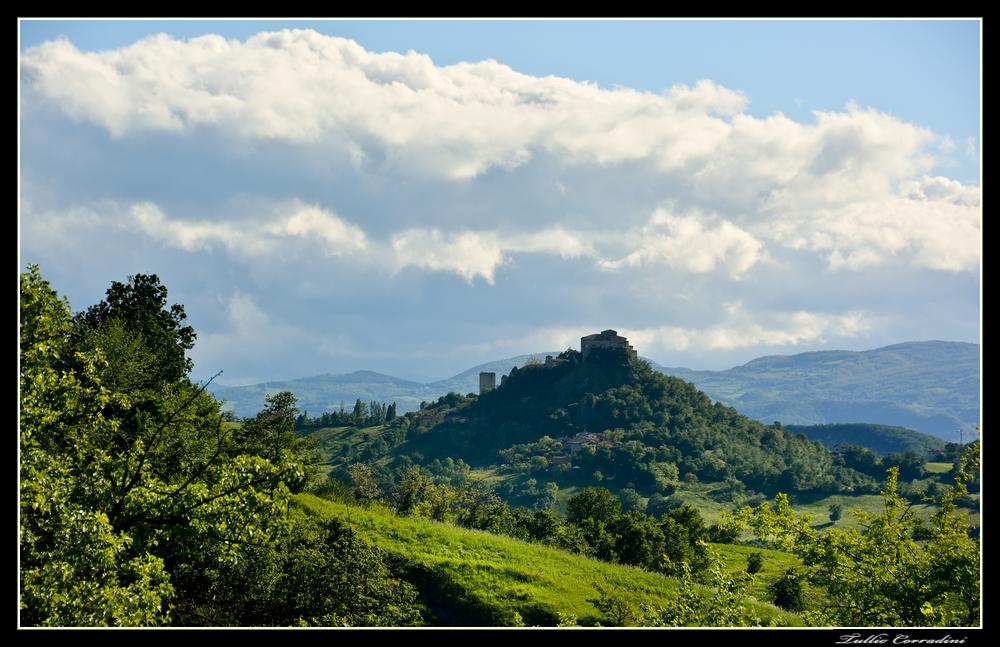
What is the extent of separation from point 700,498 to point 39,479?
18175 cm

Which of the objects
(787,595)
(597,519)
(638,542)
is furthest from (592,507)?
(787,595)

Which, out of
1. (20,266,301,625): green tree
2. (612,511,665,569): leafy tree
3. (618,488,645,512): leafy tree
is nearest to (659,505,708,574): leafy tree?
(612,511,665,569): leafy tree

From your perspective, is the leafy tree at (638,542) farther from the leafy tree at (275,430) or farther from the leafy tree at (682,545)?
the leafy tree at (275,430)

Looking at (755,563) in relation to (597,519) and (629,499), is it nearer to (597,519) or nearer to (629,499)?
(597,519)

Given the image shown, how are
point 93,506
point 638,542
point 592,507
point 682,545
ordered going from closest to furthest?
1. point 93,506
2. point 638,542
3. point 682,545
4. point 592,507

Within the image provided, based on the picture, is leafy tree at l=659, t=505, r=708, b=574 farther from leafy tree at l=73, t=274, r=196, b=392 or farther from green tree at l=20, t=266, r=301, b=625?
green tree at l=20, t=266, r=301, b=625

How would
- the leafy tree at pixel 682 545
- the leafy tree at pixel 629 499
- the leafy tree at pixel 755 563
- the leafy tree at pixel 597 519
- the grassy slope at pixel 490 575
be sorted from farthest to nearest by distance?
the leafy tree at pixel 629 499, the leafy tree at pixel 755 563, the leafy tree at pixel 682 545, the leafy tree at pixel 597 519, the grassy slope at pixel 490 575

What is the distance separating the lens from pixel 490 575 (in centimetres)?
3356

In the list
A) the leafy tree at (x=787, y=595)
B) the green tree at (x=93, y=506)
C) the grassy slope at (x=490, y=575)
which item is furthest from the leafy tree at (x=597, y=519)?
the green tree at (x=93, y=506)

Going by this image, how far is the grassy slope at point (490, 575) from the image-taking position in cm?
3031
